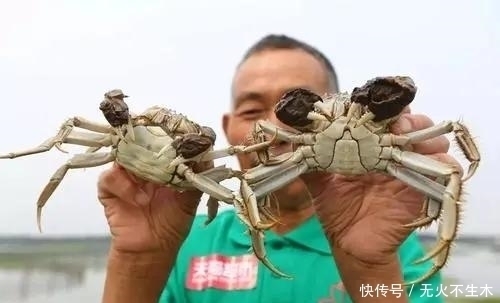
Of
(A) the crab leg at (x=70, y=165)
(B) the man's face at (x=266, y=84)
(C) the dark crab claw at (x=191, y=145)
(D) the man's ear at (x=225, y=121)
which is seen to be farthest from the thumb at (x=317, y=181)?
(D) the man's ear at (x=225, y=121)

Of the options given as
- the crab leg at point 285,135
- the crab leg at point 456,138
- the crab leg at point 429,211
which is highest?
the crab leg at point 456,138

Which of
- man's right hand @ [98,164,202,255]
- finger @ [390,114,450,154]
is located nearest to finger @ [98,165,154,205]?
man's right hand @ [98,164,202,255]

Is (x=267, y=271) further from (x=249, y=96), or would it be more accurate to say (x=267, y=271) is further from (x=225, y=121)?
(x=225, y=121)

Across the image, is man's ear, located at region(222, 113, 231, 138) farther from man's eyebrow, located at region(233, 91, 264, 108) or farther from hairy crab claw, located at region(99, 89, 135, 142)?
hairy crab claw, located at region(99, 89, 135, 142)

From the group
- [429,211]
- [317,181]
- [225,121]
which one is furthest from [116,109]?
[225,121]

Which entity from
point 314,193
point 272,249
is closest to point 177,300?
point 272,249

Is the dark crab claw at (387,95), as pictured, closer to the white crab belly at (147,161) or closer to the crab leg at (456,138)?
the crab leg at (456,138)
